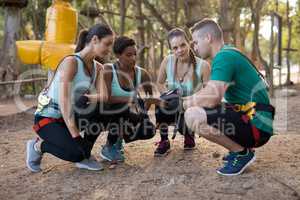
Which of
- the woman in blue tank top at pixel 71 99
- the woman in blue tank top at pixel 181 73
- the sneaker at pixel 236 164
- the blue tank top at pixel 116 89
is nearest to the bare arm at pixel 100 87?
the woman in blue tank top at pixel 71 99

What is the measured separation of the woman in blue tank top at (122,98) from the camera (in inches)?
148

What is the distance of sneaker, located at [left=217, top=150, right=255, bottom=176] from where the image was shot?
3.18 meters

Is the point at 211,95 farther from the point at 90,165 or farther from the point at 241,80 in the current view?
the point at 90,165

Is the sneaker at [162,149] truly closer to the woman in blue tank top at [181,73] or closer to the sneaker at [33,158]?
the woman in blue tank top at [181,73]

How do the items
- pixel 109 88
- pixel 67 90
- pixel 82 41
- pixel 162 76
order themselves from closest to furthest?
pixel 67 90 → pixel 82 41 → pixel 109 88 → pixel 162 76

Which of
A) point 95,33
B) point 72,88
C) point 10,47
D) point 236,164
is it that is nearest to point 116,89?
point 72,88

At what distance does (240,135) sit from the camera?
3.12m

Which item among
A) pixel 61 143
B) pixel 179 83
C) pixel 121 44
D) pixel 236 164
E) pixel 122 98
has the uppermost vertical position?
pixel 121 44

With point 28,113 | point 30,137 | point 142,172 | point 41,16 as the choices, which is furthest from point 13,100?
point 142,172

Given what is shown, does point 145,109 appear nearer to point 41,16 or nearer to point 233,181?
point 233,181

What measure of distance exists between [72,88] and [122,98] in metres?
0.52

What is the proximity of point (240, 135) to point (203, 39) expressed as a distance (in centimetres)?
74

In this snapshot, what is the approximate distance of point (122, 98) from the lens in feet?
12.5

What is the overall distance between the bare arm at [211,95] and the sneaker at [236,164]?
0.45 metres
